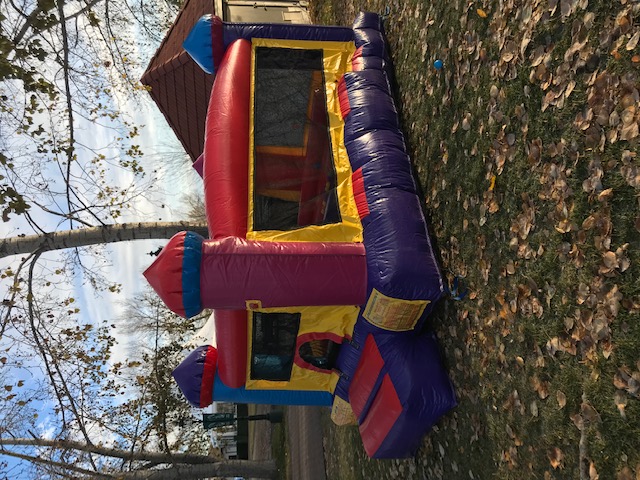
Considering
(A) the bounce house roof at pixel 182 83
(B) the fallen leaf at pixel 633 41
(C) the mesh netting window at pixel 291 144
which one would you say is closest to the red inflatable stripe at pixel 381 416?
(C) the mesh netting window at pixel 291 144

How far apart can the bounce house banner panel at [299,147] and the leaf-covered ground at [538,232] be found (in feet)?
3.20

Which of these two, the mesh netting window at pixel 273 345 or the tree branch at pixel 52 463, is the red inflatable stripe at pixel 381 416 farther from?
the tree branch at pixel 52 463

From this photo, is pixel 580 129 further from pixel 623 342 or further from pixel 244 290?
pixel 244 290

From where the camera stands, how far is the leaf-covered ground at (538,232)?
2.23 meters

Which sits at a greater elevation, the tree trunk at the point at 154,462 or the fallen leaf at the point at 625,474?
the fallen leaf at the point at 625,474

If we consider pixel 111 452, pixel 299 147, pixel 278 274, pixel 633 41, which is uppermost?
pixel 633 41

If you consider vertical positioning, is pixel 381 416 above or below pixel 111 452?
above

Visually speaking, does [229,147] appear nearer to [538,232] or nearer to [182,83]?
[538,232]

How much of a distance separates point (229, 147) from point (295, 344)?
2.16 m

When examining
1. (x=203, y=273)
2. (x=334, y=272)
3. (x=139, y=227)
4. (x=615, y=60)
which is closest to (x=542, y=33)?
(x=615, y=60)

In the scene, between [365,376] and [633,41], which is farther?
[365,376]

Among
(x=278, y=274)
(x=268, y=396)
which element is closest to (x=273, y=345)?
(x=268, y=396)

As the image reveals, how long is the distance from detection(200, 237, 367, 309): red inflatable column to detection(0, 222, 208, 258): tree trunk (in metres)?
4.50

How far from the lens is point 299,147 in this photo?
4.87m
